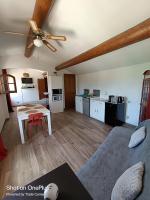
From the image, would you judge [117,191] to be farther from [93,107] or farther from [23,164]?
[93,107]

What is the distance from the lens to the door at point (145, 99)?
3.11m

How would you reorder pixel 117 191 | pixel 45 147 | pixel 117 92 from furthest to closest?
pixel 117 92, pixel 45 147, pixel 117 191

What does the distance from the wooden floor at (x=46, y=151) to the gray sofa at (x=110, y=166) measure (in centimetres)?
73

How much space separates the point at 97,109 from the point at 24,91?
19.7 feet

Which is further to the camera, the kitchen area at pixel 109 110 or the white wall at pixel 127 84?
the kitchen area at pixel 109 110

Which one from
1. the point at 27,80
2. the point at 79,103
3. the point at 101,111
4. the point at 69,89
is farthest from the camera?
the point at 27,80

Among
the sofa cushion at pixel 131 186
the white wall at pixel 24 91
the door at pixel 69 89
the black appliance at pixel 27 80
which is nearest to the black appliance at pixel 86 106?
the door at pixel 69 89

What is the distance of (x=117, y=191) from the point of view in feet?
3.12

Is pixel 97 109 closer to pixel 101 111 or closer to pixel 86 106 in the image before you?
pixel 101 111

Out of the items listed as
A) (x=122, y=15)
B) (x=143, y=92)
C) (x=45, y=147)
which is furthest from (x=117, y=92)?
(x=45, y=147)

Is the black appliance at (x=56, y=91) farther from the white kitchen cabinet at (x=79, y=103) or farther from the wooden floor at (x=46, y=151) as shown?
the wooden floor at (x=46, y=151)

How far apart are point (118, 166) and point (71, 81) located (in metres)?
5.71

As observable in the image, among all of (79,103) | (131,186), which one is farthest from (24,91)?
(131,186)

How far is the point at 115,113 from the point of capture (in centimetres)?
391
